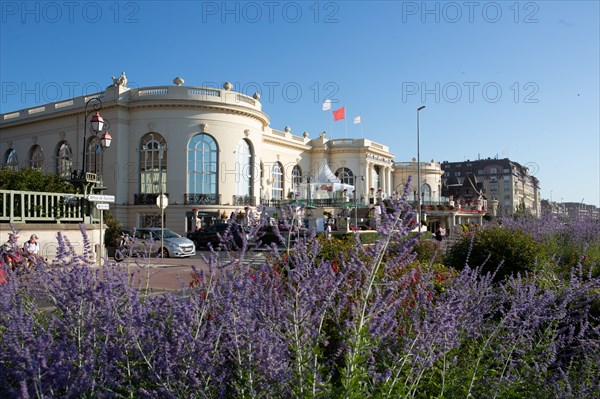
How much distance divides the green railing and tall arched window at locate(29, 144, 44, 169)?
105ft

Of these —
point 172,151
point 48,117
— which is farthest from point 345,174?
point 48,117

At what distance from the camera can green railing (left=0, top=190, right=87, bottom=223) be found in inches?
564

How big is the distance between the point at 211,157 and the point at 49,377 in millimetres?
38037

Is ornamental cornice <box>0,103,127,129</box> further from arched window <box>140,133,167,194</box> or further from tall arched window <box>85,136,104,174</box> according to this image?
arched window <box>140,133,167,194</box>

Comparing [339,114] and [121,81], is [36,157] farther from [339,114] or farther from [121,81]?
[339,114]

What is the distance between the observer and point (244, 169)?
42219 millimetres

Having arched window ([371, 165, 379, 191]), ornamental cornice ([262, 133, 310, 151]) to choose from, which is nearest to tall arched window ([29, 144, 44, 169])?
ornamental cornice ([262, 133, 310, 151])

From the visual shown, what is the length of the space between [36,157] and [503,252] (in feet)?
151

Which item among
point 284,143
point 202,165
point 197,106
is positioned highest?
point 197,106

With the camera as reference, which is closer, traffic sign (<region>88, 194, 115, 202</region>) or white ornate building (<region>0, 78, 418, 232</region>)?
traffic sign (<region>88, 194, 115, 202</region>)

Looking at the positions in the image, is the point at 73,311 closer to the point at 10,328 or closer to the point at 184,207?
the point at 10,328

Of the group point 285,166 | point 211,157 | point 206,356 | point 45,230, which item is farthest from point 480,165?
point 206,356

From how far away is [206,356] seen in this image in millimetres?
2596

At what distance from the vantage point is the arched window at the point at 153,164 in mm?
39125
